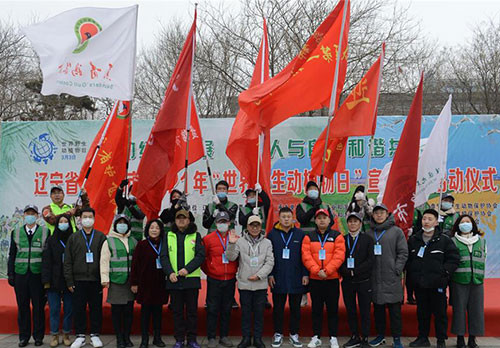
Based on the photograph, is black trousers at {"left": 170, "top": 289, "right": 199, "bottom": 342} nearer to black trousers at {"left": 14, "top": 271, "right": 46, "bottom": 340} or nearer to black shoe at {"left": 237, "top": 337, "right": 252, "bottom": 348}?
black shoe at {"left": 237, "top": 337, "right": 252, "bottom": 348}

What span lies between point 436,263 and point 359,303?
3.15 feet

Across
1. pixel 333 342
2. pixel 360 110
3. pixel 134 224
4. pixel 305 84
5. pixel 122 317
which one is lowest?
pixel 333 342

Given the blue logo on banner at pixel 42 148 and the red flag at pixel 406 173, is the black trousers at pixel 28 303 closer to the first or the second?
the blue logo on banner at pixel 42 148

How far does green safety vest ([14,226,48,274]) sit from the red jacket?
1942 mm

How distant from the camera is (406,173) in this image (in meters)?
5.92

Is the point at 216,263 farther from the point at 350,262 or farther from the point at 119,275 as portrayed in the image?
the point at 350,262

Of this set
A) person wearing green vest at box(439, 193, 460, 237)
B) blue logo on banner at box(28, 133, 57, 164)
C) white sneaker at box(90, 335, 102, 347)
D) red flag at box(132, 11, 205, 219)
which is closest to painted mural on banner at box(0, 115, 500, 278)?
blue logo on banner at box(28, 133, 57, 164)

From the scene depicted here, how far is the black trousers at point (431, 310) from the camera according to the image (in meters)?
5.39

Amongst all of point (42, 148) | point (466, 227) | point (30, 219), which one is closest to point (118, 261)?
point (30, 219)

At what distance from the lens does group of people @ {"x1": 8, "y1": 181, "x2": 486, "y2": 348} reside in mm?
5309

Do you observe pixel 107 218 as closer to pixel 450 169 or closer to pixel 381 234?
pixel 381 234

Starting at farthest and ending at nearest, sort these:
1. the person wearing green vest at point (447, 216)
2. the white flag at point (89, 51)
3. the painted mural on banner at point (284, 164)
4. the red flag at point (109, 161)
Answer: the painted mural on banner at point (284, 164) < the person wearing green vest at point (447, 216) < the red flag at point (109, 161) < the white flag at point (89, 51)

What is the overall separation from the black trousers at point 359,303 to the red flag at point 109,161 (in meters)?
3.36

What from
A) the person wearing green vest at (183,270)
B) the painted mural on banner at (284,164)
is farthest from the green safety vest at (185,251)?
the painted mural on banner at (284,164)
